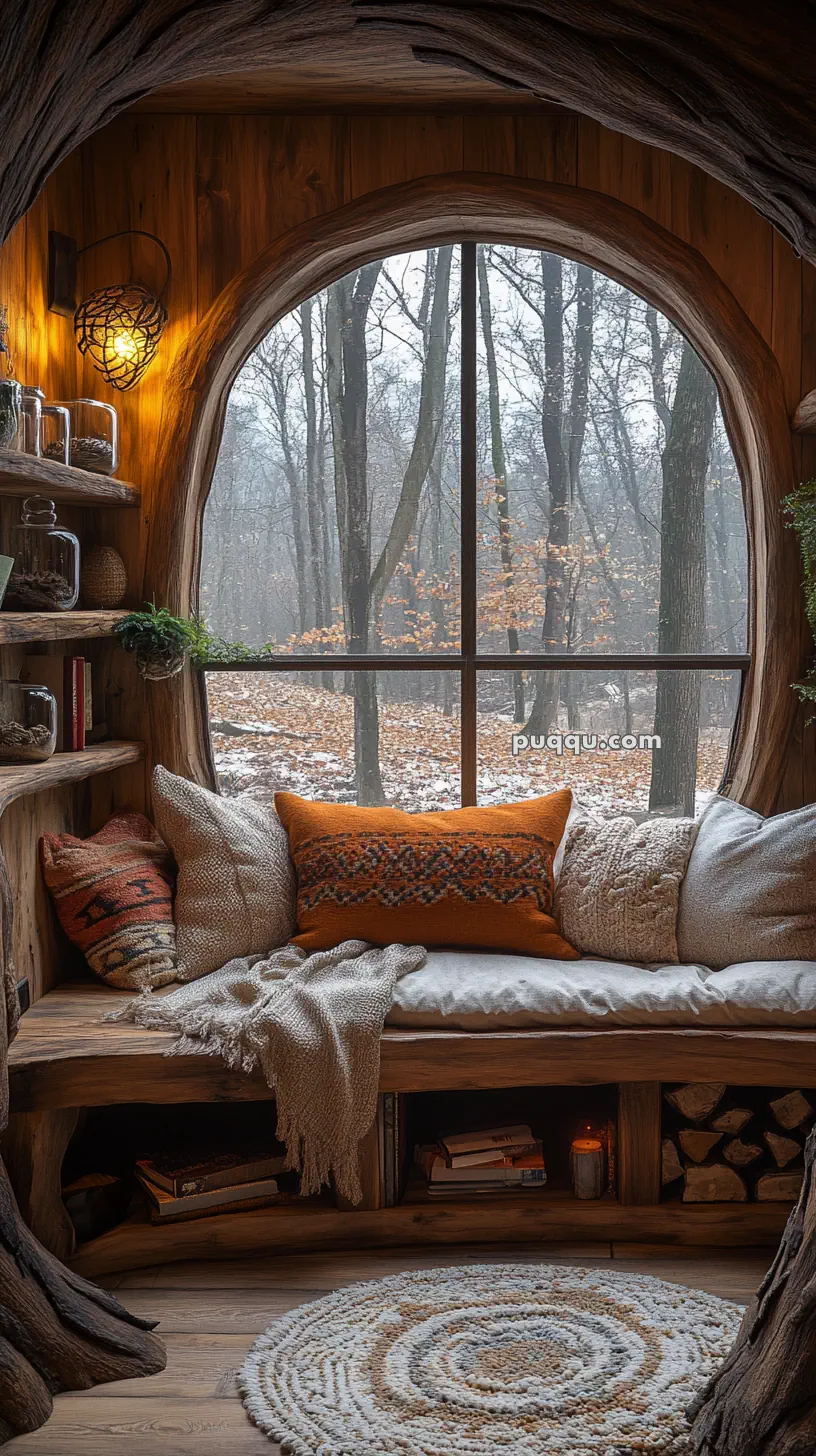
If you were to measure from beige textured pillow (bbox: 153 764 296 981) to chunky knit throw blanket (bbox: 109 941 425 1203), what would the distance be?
285 millimetres

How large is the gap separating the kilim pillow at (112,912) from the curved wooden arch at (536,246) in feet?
1.42

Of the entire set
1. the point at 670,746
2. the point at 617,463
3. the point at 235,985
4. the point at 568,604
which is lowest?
the point at 235,985

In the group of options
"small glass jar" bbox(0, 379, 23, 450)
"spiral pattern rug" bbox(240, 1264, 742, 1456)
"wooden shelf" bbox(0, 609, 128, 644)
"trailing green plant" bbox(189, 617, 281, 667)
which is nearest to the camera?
"spiral pattern rug" bbox(240, 1264, 742, 1456)

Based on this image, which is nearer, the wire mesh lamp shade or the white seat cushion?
the white seat cushion

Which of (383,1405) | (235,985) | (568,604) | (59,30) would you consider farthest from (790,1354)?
(568,604)

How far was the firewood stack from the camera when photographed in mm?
2951

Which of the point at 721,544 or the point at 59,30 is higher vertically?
the point at 59,30

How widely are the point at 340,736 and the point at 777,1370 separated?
225 cm

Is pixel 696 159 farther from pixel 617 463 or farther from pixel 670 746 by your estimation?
pixel 670 746

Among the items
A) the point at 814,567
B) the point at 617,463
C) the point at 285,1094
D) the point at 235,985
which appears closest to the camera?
the point at 285,1094

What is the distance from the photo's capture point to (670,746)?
3766 mm

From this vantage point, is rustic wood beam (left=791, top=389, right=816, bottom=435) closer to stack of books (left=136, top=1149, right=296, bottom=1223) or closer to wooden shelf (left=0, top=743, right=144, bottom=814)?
wooden shelf (left=0, top=743, right=144, bottom=814)

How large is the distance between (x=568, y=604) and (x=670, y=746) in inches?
20.4

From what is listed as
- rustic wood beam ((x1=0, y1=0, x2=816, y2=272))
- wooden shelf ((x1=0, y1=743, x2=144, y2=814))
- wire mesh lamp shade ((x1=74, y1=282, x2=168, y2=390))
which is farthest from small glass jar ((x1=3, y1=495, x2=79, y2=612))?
rustic wood beam ((x1=0, y1=0, x2=816, y2=272))
